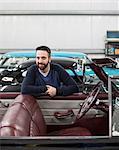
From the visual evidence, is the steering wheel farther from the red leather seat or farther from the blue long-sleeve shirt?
the blue long-sleeve shirt

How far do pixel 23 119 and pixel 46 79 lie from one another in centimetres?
111

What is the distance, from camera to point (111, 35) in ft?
39.7

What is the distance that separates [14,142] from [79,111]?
4.40 ft

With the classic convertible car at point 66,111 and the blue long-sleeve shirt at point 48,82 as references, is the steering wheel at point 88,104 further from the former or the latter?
the blue long-sleeve shirt at point 48,82

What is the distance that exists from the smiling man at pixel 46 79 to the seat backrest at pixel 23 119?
1.01 ft

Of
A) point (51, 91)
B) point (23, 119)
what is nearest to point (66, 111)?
point (51, 91)

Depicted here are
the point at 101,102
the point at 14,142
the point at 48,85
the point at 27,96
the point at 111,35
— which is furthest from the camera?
the point at 111,35

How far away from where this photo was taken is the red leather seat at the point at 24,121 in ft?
6.95

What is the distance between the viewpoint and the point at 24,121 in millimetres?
2330

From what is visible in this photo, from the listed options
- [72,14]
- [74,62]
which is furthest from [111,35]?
[74,62]

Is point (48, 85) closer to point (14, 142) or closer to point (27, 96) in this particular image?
point (27, 96)

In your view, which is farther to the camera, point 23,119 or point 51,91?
point 51,91

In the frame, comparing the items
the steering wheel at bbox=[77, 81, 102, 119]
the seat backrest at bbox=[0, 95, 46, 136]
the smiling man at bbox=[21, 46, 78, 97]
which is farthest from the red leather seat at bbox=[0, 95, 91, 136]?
the smiling man at bbox=[21, 46, 78, 97]

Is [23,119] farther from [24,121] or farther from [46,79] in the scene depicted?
[46,79]
